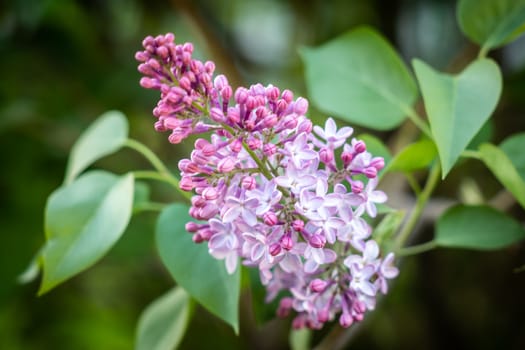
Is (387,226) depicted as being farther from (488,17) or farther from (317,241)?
(488,17)

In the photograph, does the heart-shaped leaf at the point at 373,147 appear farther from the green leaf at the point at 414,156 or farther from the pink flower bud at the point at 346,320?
the pink flower bud at the point at 346,320

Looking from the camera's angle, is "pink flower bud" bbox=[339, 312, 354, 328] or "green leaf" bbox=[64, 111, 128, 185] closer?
"pink flower bud" bbox=[339, 312, 354, 328]

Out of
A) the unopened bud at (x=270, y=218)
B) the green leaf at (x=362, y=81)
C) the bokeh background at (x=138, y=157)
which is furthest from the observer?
the bokeh background at (x=138, y=157)

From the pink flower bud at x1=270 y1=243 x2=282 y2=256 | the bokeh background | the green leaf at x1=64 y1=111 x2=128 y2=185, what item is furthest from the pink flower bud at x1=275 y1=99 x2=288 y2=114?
the bokeh background

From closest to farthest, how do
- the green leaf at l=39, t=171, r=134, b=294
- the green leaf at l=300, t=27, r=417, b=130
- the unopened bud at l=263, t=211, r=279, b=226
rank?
the unopened bud at l=263, t=211, r=279, b=226 < the green leaf at l=39, t=171, r=134, b=294 < the green leaf at l=300, t=27, r=417, b=130

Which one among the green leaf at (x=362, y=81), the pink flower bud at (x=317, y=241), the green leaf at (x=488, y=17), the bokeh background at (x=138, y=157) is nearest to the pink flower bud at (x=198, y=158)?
the pink flower bud at (x=317, y=241)

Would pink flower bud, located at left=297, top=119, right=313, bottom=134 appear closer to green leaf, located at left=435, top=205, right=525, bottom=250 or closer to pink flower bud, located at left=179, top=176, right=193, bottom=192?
pink flower bud, located at left=179, top=176, right=193, bottom=192
